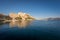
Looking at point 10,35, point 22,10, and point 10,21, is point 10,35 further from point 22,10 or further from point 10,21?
point 22,10

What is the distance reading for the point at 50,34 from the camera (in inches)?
80.8

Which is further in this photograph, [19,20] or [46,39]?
[19,20]

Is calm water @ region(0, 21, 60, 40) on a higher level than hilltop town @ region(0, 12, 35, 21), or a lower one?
lower

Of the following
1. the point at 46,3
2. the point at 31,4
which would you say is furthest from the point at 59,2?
the point at 31,4

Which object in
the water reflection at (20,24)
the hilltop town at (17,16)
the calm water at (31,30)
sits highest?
the hilltop town at (17,16)

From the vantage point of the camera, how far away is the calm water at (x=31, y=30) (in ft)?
6.70

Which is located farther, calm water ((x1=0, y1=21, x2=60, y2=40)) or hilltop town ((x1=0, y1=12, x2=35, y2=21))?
hilltop town ((x1=0, y1=12, x2=35, y2=21))

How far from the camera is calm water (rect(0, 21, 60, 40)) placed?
204 centimetres

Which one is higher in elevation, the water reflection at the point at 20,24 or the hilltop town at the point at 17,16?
the hilltop town at the point at 17,16

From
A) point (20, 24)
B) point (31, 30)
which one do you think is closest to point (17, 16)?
point (20, 24)

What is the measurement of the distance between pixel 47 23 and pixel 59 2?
504 millimetres

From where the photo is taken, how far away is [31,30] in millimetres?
2092

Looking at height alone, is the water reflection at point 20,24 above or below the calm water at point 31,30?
above

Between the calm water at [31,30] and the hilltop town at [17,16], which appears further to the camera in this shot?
the hilltop town at [17,16]
